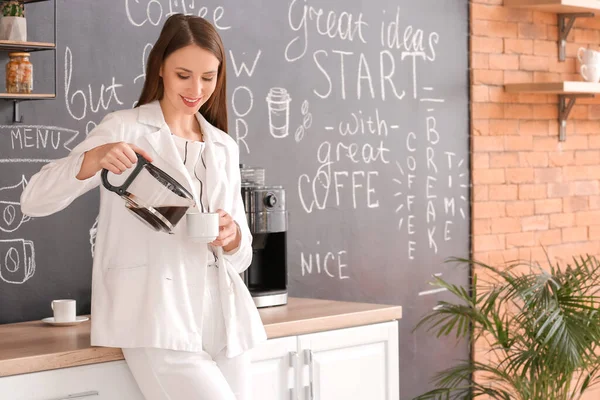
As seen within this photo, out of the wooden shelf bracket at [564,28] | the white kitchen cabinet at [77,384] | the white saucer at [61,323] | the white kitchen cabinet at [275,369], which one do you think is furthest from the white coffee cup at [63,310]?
the wooden shelf bracket at [564,28]

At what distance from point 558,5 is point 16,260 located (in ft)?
8.90

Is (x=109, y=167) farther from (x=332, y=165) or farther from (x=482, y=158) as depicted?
(x=482, y=158)

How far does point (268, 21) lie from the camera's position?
3.63 metres

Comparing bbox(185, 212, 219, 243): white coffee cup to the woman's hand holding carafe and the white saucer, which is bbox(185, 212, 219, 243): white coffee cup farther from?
the white saucer

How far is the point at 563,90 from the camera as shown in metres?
4.36

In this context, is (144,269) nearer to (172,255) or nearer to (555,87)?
(172,255)

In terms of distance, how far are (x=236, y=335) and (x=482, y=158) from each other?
2254mm

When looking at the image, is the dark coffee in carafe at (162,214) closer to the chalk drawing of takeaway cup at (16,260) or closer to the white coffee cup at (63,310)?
the white coffee cup at (63,310)

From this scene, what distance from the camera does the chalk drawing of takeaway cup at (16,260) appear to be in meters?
2.97

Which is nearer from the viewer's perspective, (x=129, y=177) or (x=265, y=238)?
(x=129, y=177)

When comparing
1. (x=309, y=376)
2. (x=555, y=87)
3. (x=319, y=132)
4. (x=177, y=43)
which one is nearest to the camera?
(x=177, y=43)

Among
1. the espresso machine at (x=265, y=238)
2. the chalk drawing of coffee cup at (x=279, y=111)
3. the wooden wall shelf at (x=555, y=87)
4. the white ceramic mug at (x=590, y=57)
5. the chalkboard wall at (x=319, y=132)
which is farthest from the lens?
the white ceramic mug at (x=590, y=57)

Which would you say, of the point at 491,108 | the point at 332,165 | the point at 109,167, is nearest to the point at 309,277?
the point at 332,165

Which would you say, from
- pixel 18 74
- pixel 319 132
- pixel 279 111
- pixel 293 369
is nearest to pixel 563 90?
pixel 319 132
